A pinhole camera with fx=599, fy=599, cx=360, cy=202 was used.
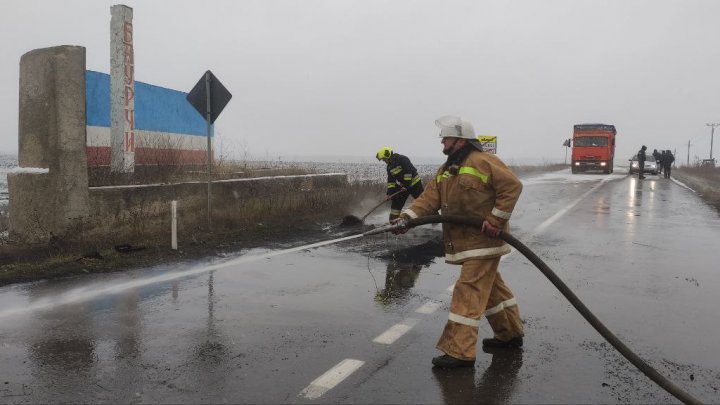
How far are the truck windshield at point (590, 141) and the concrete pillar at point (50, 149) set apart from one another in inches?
1470

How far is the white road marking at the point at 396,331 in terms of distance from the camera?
473cm

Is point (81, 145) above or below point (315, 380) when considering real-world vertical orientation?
above

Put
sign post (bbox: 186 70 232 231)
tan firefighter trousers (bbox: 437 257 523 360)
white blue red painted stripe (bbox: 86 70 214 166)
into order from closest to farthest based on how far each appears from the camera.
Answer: tan firefighter trousers (bbox: 437 257 523 360)
sign post (bbox: 186 70 232 231)
white blue red painted stripe (bbox: 86 70 214 166)

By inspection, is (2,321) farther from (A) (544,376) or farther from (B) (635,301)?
(B) (635,301)

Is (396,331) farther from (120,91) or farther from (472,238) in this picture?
(120,91)

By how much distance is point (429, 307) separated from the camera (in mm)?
5805

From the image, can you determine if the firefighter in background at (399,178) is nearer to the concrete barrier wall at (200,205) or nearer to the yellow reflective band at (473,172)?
the concrete barrier wall at (200,205)

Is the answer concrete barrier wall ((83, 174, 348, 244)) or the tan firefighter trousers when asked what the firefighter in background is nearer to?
concrete barrier wall ((83, 174, 348, 244))

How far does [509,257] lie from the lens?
28.3ft

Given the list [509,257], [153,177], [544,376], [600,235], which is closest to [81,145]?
[153,177]

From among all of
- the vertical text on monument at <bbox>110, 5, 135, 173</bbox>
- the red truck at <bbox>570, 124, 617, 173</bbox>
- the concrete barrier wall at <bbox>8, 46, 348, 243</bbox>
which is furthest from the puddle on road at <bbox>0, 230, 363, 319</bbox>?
the red truck at <bbox>570, 124, 617, 173</bbox>

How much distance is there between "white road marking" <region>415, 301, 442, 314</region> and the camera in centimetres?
565

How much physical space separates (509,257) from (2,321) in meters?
6.29

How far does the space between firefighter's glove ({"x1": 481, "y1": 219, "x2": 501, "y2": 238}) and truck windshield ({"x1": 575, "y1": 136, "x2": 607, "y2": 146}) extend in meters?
39.5
